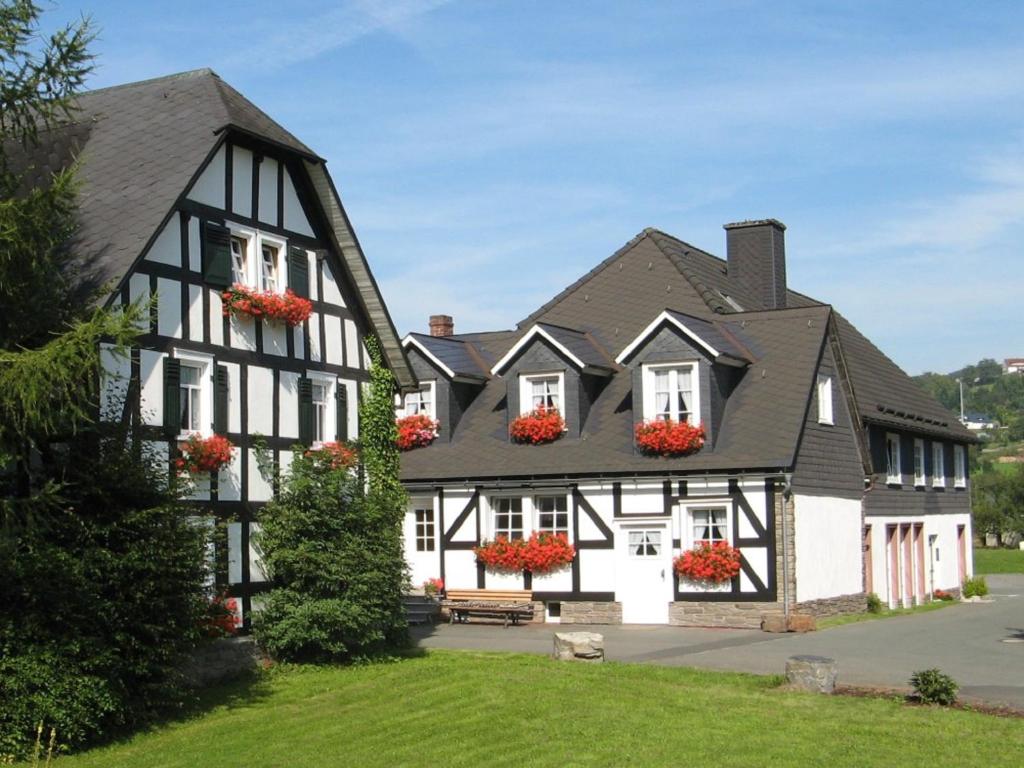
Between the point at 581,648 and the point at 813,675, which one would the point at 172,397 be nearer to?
the point at 581,648

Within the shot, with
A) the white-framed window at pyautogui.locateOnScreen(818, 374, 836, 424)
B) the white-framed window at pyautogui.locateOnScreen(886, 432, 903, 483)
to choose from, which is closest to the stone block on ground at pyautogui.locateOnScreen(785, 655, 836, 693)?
the white-framed window at pyautogui.locateOnScreen(818, 374, 836, 424)

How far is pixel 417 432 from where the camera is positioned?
32.2 meters

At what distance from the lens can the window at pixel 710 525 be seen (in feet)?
92.4

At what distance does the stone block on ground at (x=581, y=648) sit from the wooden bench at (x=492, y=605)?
7.80 m

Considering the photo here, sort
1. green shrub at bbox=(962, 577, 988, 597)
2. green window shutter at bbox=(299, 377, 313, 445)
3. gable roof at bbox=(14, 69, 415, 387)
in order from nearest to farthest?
gable roof at bbox=(14, 69, 415, 387) → green window shutter at bbox=(299, 377, 313, 445) → green shrub at bbox=(962, 577, 988, 597)

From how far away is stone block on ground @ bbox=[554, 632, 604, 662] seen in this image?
20562 millimetres

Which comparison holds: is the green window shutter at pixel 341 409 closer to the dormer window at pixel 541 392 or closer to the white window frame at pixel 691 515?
the dormer window at pixel 541 392

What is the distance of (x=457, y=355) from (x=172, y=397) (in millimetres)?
14264

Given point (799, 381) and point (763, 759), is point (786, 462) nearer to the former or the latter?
point (799, 381)

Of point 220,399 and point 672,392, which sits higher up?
point 672,392

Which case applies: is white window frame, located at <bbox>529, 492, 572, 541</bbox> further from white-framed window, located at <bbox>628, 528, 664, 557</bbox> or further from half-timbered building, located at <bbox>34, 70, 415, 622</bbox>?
half-timbered building, located at <bbox>34, 70, 415, 622</bbox>

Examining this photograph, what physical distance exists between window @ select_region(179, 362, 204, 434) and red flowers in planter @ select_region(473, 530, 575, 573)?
417 inches

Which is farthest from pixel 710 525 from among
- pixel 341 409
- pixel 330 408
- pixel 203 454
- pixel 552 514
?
pixel 203 454

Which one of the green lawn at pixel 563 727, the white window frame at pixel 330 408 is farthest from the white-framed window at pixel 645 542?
the green lawn at pixel 563 727
